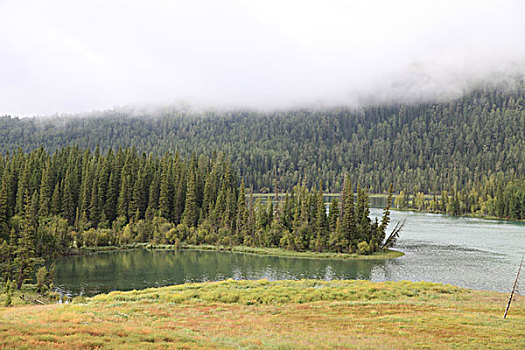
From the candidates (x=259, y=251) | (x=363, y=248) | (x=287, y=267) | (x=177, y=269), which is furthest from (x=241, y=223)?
(x=177, y=269)

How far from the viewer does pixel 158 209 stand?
406 feet

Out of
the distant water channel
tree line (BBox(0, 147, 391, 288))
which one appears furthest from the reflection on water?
tree line (BBox(0, 147, 391, 288))

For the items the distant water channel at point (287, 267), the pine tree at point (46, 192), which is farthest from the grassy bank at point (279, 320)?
the pine tree at point (46, 192)

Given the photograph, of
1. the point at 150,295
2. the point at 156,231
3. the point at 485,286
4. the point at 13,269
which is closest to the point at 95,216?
the point at 156,231

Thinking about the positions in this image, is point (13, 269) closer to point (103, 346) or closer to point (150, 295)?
point (150, 295)

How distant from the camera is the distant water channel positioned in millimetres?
68062

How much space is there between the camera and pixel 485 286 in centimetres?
6294

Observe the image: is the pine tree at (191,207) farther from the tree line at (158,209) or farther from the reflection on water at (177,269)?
the reflection on water at (177,269)

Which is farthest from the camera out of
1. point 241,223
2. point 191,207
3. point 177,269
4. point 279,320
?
point 191,207

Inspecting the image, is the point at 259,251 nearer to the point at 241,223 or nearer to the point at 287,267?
the point at 241,223

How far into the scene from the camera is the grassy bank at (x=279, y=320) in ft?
70.5

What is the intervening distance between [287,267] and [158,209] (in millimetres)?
56067

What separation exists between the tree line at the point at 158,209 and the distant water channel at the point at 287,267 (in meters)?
8.60

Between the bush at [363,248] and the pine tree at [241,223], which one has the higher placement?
the pine tree at [241,223]
